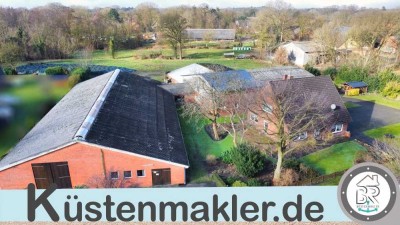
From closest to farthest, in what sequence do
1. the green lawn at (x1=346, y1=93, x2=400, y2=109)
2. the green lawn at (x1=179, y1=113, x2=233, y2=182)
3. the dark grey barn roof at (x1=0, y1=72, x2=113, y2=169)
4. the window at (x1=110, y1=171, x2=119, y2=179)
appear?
the dark grey barn roof at (x1=0, y1=72, x2=113, y2=169) < the window at (x1=110, y1=171, x2=119, y2=179) < the green lawn at (x1=179, y1=113, x2=233, y2=182) < the green lawn at (x1=346, y1=93, x2=400, y2=109)

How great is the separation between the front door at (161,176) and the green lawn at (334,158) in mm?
10087

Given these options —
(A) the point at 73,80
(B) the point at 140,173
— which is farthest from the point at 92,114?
(A) the point at 73,80

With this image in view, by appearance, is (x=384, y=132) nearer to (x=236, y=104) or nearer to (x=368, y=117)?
(x=368, y=117)

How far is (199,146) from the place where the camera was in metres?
25.5

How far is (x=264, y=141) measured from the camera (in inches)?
1040

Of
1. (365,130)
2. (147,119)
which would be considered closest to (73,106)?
(147,119)

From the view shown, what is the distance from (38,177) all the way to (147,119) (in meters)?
8.80

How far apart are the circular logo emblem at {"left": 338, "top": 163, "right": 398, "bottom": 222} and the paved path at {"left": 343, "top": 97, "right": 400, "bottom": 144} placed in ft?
53.3

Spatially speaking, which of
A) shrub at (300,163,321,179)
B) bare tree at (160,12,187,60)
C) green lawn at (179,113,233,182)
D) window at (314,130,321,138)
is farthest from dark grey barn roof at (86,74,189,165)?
bare tree at (160,12,187,60)

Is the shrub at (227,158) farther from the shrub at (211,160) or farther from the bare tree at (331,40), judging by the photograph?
the bare tree at (331,40)

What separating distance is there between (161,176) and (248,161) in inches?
224

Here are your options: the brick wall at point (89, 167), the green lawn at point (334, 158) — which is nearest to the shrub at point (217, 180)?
the brick wall at point (89, 167)

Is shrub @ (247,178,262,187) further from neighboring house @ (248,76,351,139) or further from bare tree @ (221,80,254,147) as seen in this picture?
neighboring house @ (248,76,351,139)

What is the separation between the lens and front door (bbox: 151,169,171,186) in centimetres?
1991
